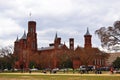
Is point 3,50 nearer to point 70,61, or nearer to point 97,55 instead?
point 70,61

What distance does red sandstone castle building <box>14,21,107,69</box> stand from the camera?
128 metres

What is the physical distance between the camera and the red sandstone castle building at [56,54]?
128488mm

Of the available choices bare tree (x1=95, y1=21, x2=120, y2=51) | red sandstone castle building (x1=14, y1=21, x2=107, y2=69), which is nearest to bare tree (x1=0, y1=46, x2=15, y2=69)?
red sandstone castle building (x1=14, y1=21, x2=107, y2=69)

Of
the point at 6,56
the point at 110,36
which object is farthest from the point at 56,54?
the point at 110,36

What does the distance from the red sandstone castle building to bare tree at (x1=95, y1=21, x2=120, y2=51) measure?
42075 millimetres

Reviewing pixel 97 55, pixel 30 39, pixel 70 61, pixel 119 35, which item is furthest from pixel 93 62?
pixel 119 35

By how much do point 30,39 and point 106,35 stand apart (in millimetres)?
103623

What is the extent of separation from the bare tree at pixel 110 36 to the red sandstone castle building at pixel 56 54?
42075 millimetres

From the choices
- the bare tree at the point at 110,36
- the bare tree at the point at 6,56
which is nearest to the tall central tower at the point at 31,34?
the bare tree at the point at 6,56

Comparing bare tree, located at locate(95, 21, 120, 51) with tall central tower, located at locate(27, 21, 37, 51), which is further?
tall central tower, located at locate(27, 21, 37, 51)

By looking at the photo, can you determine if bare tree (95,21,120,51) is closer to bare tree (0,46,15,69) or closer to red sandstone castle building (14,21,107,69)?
red sandstone castle building (14,21,107,69)

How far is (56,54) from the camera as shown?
147 metres

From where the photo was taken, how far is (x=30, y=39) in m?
174

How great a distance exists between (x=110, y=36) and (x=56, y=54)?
74.9m
